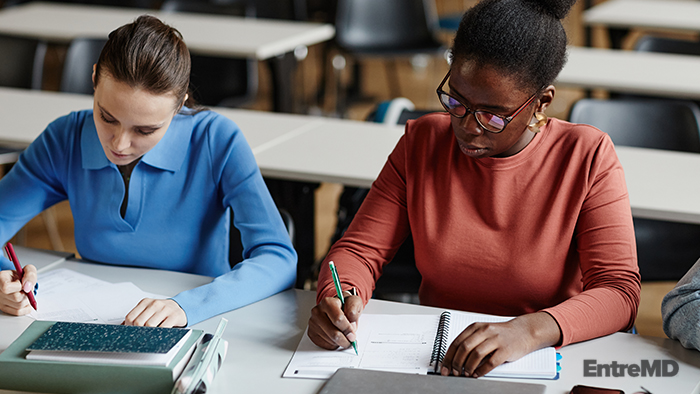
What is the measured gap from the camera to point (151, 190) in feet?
5.08

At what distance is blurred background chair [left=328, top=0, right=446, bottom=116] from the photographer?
4.69 metres

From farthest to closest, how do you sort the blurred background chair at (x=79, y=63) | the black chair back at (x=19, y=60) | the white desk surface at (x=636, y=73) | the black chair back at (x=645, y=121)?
the black chair back at (x=19, y=60) → the blurred background chair at (x=79, y=63) → the white desk surface at (x=636, y=73) → the black chair back at (x=645, y=121)

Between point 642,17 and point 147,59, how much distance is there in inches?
137

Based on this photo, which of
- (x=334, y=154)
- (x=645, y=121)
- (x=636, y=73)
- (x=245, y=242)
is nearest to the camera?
(x=245, y=242)

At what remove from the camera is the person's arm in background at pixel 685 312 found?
1.17 meters

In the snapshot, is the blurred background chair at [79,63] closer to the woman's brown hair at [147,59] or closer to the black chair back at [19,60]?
the black chair back at [19,60]

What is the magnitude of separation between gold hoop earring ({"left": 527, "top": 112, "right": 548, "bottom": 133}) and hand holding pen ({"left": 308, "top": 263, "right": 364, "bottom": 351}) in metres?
0.44

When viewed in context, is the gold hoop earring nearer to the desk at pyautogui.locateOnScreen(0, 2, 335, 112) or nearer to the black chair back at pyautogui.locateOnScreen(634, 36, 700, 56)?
the desk at pyautogui.locateOnScreen(0, 2, 335, 112)

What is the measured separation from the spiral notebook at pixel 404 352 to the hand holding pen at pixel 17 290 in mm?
484

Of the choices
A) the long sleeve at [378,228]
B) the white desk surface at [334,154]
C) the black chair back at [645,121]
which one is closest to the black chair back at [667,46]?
the black chair back at [645,121]

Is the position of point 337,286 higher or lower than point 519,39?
lower

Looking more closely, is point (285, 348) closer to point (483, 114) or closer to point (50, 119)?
point (483, 114)

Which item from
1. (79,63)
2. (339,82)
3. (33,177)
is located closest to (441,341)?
(33,177)

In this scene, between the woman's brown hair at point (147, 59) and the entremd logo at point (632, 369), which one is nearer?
the entremd logo at point (632, 369)
